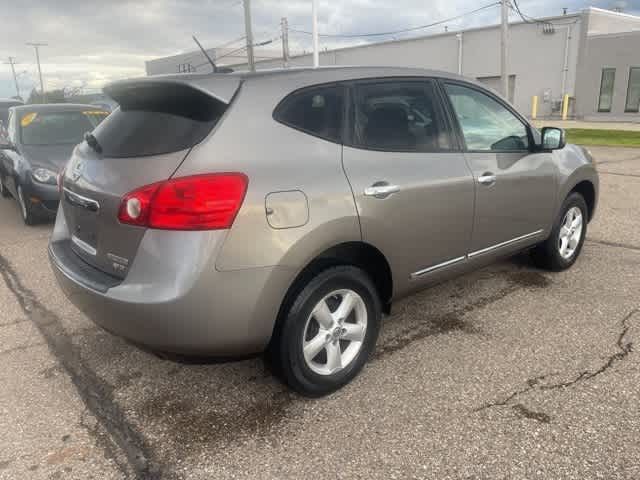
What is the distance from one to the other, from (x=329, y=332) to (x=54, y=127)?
255 inches

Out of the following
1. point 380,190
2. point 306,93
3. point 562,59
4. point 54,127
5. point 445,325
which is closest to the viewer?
point 306,93

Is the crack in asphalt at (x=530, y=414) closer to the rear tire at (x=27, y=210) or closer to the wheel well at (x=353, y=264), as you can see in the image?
the wheel well at (x=353, y=264)

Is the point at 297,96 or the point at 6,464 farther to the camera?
the point at 297,96

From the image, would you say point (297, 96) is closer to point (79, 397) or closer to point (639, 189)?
point (79, 397)

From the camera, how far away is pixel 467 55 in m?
33.6

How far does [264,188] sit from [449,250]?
57.9 inches

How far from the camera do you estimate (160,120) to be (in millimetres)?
2588

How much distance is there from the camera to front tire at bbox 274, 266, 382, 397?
2.58m

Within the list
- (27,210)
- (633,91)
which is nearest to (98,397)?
(27,210)

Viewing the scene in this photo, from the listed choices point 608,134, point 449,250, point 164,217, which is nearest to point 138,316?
point 164,217

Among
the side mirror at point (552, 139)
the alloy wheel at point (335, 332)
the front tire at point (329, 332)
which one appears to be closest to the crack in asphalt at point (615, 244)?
the side mirror at point (552, 139)

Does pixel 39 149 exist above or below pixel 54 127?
below

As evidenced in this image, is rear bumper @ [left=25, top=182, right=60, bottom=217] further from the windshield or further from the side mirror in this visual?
the side mirror

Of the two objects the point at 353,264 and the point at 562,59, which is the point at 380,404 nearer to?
the point at 353,264
